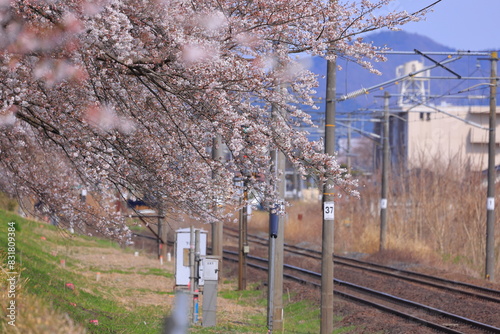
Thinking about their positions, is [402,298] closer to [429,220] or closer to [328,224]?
[328,224]

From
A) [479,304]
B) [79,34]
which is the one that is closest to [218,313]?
[479,304]

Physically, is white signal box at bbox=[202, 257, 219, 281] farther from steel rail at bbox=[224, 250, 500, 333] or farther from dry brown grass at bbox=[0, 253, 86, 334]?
dry brown grass at bbox=[0, 253, 86, 334]

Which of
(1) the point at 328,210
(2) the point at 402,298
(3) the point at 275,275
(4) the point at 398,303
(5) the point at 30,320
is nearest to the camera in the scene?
(5) the point at 30,320

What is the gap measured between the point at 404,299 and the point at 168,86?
1177cm

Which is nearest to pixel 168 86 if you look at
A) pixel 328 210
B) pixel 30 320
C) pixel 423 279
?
pixel 30 320

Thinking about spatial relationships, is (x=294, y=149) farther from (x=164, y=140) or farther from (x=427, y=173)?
(x=427, y=173)

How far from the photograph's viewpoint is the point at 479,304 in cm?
1850

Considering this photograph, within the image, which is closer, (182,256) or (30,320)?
(30,320)

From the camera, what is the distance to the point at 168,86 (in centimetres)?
952

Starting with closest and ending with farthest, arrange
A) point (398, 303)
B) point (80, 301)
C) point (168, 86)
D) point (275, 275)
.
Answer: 1. point (168, 86)
2. point (80, 301)
3. point (275, 275)
4. point (398, 303)

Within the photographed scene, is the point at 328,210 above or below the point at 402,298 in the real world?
above

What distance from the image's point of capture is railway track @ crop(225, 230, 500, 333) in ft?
52.0

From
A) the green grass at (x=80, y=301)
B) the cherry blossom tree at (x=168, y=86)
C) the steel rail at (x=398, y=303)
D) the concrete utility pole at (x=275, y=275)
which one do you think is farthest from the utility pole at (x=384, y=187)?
the cherry blossom tree at (x=168, y=86)

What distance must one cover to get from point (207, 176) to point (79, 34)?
9.79ft
